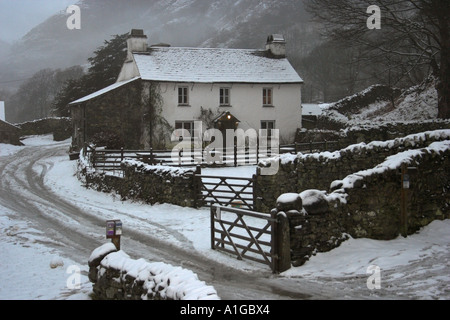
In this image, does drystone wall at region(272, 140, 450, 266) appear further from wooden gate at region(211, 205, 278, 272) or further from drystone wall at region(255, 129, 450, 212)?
drystone wall at region(255, 129, 450, 212)

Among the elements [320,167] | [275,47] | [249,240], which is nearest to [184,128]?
[275,47]

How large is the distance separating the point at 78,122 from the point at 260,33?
217 ft

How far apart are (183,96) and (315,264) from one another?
2701cm

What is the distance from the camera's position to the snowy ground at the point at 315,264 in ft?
28.0

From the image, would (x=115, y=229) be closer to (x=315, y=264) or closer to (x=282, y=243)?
(x=282, y=243)

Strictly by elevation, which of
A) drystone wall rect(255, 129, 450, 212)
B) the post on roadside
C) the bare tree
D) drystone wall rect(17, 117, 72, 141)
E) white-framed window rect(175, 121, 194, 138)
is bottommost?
the post on roadside

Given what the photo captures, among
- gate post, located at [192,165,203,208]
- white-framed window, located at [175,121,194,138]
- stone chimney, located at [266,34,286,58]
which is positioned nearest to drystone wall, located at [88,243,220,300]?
gate post, located at [192,165,203,208]

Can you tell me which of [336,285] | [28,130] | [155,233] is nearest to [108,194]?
[155,233]

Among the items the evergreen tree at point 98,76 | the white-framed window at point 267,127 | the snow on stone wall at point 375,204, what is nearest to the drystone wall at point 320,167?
the snow on stone wall at point 375,204

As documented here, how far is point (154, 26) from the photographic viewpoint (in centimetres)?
13162

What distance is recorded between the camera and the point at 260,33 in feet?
308

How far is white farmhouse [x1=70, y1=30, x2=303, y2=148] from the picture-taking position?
34.6m

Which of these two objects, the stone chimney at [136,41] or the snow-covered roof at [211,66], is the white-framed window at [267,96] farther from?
the stone chimney at [136,41]

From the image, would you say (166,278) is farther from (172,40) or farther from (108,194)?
(172,40)
